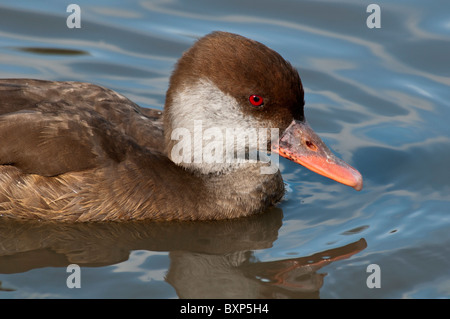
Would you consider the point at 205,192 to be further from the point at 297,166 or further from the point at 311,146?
the point at 297,166

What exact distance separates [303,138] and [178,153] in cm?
116

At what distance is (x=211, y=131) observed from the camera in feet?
24.6

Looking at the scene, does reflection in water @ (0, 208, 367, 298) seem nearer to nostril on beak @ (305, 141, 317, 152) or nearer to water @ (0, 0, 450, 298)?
water @ (0, 0, 450, 298)

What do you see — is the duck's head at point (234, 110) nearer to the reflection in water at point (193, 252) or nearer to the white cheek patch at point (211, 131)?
the white cheek patch at point (211, 131)

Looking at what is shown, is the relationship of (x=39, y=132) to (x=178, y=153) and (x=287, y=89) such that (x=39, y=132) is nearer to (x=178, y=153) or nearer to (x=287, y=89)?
(x=178, y=153)

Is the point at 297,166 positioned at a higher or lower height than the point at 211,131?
lower

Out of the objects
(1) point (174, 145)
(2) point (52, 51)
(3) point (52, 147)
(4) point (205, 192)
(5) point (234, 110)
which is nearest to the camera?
(3) point (52, 147)

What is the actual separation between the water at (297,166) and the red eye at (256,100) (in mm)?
1215

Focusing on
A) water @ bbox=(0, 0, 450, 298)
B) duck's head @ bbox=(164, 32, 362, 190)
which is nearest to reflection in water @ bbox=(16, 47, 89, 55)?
water @ bbox=(0, 0, 450, 298)

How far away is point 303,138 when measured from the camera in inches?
299

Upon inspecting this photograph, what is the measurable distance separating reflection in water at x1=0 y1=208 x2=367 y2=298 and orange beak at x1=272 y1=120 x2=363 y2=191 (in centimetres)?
62

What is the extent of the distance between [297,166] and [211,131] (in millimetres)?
1768

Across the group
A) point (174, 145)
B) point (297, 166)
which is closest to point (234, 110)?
point (174, 145)

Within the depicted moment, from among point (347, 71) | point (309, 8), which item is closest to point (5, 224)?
point (347, 71)
